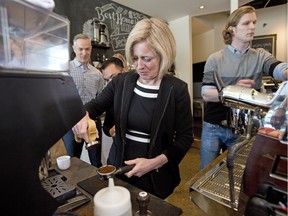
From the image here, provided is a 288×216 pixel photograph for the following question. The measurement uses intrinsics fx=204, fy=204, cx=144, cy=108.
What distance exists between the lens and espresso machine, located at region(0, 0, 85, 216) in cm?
35

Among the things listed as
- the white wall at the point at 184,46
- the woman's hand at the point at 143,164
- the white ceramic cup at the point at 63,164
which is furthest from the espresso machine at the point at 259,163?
the white wall at the point at 184,46

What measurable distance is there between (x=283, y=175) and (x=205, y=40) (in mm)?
5661

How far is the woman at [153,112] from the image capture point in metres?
0.94

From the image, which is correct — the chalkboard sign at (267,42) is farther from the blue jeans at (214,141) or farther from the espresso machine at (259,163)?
the espresso machine at (259,163)

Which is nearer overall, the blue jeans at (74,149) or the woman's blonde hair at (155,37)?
the woman's blonde hair at (155,37)

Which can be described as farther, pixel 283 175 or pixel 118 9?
pixel 118 9

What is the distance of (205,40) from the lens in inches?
216

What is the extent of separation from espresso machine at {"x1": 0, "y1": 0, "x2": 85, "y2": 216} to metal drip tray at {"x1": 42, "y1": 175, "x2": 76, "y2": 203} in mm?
195

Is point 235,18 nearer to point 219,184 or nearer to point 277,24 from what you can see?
point 219,184

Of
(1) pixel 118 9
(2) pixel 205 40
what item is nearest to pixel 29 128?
(1) pixel 118 9

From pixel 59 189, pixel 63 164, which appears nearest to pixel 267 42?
pixel 63 164

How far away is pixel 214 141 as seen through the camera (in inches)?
53.1

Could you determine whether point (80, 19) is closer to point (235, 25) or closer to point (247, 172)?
point (235, 25)

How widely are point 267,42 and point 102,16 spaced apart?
3808mm
